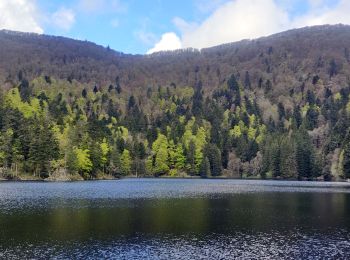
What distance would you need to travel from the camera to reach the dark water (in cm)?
4706

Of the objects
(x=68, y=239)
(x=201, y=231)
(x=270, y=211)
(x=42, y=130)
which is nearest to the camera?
(x=68, y=239)

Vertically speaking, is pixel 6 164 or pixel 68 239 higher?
pixel 6 164

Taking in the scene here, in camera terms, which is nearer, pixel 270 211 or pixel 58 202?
pixel 270 211

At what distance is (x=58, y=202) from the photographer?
8588 cm

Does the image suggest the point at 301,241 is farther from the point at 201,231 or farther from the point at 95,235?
the point at 95,235

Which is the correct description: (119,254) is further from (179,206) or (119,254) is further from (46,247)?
(179,206)

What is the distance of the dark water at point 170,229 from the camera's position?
154ft

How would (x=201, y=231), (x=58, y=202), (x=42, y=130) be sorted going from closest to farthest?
(x=201, y=231), (x=58, y=202), (x=42, y=130)

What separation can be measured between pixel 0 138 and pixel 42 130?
14811 mm

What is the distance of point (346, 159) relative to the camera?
180 meters

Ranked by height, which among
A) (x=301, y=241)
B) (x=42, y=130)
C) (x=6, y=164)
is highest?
(x=42, y=130)

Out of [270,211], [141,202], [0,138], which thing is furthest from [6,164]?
[270,211]

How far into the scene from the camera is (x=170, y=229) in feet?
197

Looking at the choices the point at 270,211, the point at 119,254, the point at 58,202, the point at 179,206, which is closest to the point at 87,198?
the point at 58,202
